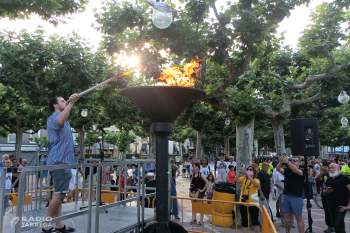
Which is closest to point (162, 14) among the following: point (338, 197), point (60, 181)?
point (60, 181)

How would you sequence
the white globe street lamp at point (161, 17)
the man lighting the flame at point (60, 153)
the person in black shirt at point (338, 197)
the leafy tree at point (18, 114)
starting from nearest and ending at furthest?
the man lighting the flame at point (60, 153), the white globe street lamp at point (161, 17), the person in black shirt at point (338, 197), the leafy tree at point (18, 114)

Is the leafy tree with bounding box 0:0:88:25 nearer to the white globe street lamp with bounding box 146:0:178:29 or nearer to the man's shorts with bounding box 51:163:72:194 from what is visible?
the white globe street lamp with bounding box 146:0:178:29

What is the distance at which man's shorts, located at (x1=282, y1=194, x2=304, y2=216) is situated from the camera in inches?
257

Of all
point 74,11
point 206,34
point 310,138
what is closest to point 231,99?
point 206,34

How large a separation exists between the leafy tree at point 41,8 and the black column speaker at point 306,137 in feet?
24.6

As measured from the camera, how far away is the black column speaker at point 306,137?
6.50 metres

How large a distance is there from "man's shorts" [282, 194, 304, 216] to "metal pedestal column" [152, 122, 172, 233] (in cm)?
428

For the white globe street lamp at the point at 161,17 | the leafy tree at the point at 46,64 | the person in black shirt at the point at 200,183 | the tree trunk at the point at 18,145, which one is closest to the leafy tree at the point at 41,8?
the leafy tree at the point at 46,64

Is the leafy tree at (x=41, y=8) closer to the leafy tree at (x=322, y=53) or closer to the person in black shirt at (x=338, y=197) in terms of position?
the leafy tree at (x=322, y=53)

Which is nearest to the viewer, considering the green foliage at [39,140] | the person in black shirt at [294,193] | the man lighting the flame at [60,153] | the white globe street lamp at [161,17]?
the man lighting the flame at [60,153]

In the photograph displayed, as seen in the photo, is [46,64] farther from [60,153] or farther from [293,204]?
[293,204]

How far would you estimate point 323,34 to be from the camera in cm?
909

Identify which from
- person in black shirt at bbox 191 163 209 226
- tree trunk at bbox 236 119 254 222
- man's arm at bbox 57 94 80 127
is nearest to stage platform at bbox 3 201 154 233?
man's arm at bbox 57 94 80 127

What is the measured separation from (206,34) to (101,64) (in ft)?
24.3
